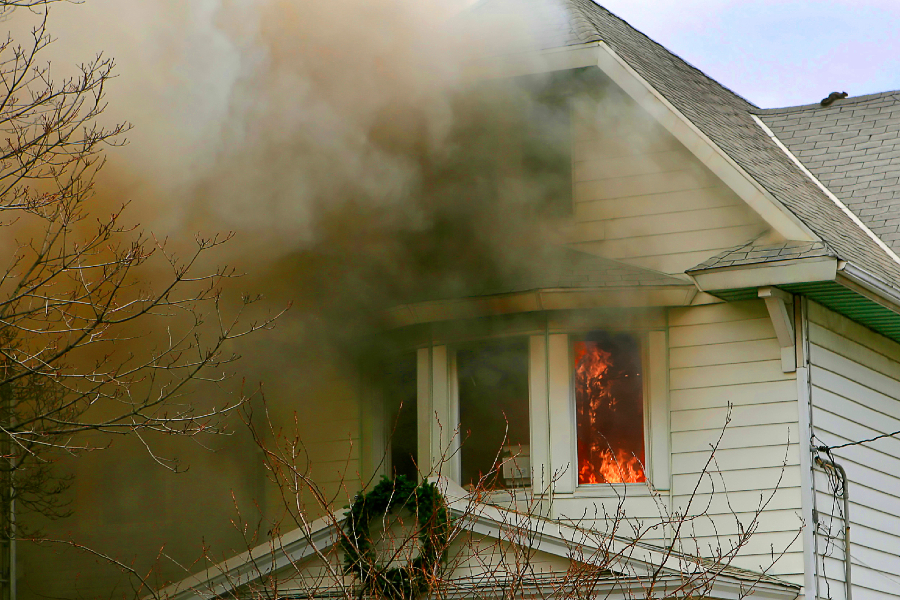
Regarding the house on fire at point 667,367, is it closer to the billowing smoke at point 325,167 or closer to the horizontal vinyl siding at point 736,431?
the horizontal vinyl siding at point 736,431

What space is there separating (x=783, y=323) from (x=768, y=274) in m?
0.45

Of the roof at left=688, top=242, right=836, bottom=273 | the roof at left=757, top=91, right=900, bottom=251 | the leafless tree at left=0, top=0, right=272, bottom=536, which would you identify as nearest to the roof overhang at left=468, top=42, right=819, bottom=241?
the roof at left=688, top=242, right=836, bottom=273

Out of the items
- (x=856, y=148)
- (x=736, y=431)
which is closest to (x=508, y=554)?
(x=736, y=431)

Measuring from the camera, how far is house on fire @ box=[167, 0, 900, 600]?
8.38 meters

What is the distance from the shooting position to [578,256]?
9.62 meters

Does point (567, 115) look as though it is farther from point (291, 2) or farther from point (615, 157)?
point (291, 2)

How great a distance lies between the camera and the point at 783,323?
8523 millimetres

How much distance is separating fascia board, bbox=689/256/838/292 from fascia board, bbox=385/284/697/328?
450 mm

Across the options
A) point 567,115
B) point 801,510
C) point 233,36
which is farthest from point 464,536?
point 233,36

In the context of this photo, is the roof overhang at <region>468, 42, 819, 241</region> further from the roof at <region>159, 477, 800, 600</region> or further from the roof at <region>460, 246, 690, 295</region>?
the roof at <region>159, 477, 800, 600</region>

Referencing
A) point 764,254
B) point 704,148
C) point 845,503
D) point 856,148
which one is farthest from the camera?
point 856,148

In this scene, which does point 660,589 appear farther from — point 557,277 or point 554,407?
point 557,277

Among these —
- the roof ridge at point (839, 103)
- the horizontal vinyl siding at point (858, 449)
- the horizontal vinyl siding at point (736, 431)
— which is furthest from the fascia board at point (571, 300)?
the roof ridge at point (839, 103)

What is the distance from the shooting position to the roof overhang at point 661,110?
28.5ft
